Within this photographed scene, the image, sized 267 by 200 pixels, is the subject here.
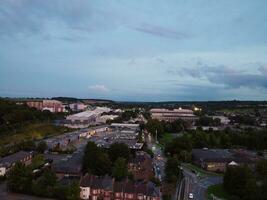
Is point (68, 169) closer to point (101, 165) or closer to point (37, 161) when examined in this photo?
point (101, 165)

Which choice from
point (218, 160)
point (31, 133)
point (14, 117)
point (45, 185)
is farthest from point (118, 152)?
point (14, 117)

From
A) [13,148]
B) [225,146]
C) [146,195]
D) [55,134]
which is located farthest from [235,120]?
[146,195]

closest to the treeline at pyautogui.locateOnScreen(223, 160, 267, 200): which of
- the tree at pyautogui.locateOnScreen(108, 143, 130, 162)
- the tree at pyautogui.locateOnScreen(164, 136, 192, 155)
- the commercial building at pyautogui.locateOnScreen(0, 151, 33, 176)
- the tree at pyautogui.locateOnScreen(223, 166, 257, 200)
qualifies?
the tree at pyautogui.locateOnScreen(223, 166, 257, 200)

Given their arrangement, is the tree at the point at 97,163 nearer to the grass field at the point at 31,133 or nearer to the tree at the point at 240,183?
the tree at the point at 240,183

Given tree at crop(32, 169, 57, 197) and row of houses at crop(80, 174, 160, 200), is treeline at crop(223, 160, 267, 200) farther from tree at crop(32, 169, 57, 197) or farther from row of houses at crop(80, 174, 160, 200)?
tree at crop(32, 169, 57, 197)

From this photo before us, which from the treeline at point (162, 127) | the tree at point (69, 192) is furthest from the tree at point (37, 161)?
the treeline at point (162, 127)

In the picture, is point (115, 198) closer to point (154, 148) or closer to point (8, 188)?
point (8, 188)
